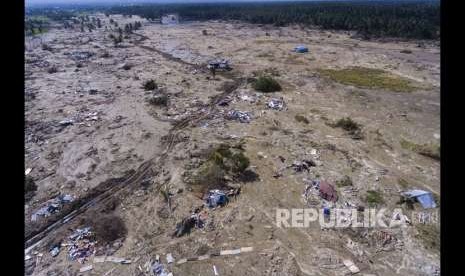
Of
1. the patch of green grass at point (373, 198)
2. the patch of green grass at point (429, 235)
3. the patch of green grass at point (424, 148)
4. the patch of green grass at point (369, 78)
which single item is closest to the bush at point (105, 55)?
the patch of green grass at point (369, 78)

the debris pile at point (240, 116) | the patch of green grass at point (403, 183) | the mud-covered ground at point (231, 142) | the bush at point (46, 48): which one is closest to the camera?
the mud-covered ground at point (231, 142)

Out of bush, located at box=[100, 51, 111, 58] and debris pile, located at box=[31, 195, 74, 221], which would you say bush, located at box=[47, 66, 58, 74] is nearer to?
bush, located at box=[100, 51, 111, 58]

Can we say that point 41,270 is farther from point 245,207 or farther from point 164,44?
point 164,44

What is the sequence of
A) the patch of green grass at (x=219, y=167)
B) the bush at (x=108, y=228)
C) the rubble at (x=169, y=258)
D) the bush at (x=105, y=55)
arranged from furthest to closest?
the bush at (x=105, y=55) < the patch of green grass at (x=219, y=167) < the bush at (x=108, y=228) < the rubble at (x=169, y=258)

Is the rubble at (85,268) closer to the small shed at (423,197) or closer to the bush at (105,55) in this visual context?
the small shed at (423,197)

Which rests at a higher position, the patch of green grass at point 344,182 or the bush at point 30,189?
the patch of green grass at point 344,182
